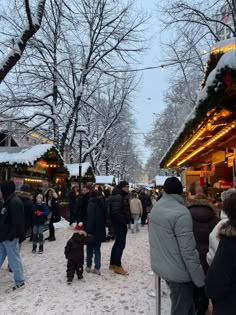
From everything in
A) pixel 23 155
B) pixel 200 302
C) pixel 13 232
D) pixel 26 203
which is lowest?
pixel 200 302

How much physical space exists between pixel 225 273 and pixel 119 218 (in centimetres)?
512

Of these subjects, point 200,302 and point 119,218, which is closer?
point 200,302

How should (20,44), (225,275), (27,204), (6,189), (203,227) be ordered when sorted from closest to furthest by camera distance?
Result: (225,275), (203,227), (6,189), (27,204), (20,44)

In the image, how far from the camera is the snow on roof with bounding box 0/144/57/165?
1494 cm

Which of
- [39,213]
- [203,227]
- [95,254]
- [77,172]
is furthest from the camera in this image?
[77,172]

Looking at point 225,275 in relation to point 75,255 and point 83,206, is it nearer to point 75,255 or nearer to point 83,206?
point 75,255

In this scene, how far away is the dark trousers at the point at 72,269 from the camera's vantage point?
7.10 meters

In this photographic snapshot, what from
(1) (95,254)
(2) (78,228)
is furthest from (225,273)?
(1) (95,254)

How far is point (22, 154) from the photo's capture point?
1573cm

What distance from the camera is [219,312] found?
2.89 meters

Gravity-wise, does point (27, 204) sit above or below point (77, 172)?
below

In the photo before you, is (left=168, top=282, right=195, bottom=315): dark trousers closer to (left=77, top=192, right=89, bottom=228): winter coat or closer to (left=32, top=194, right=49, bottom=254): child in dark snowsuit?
(left=32, top=194, right=49, bottom=254): child in dark snowsuit

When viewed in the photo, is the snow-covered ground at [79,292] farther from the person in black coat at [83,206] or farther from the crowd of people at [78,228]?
the person in black coat at [83,206]

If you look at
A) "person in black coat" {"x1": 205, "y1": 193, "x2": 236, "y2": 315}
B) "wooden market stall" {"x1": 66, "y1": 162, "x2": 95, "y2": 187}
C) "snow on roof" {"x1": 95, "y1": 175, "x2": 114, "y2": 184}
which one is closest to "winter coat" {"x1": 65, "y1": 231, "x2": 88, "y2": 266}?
"person in black coat" {"x1": 205, "y1": 193, "x2": 236, "y2": 315}
